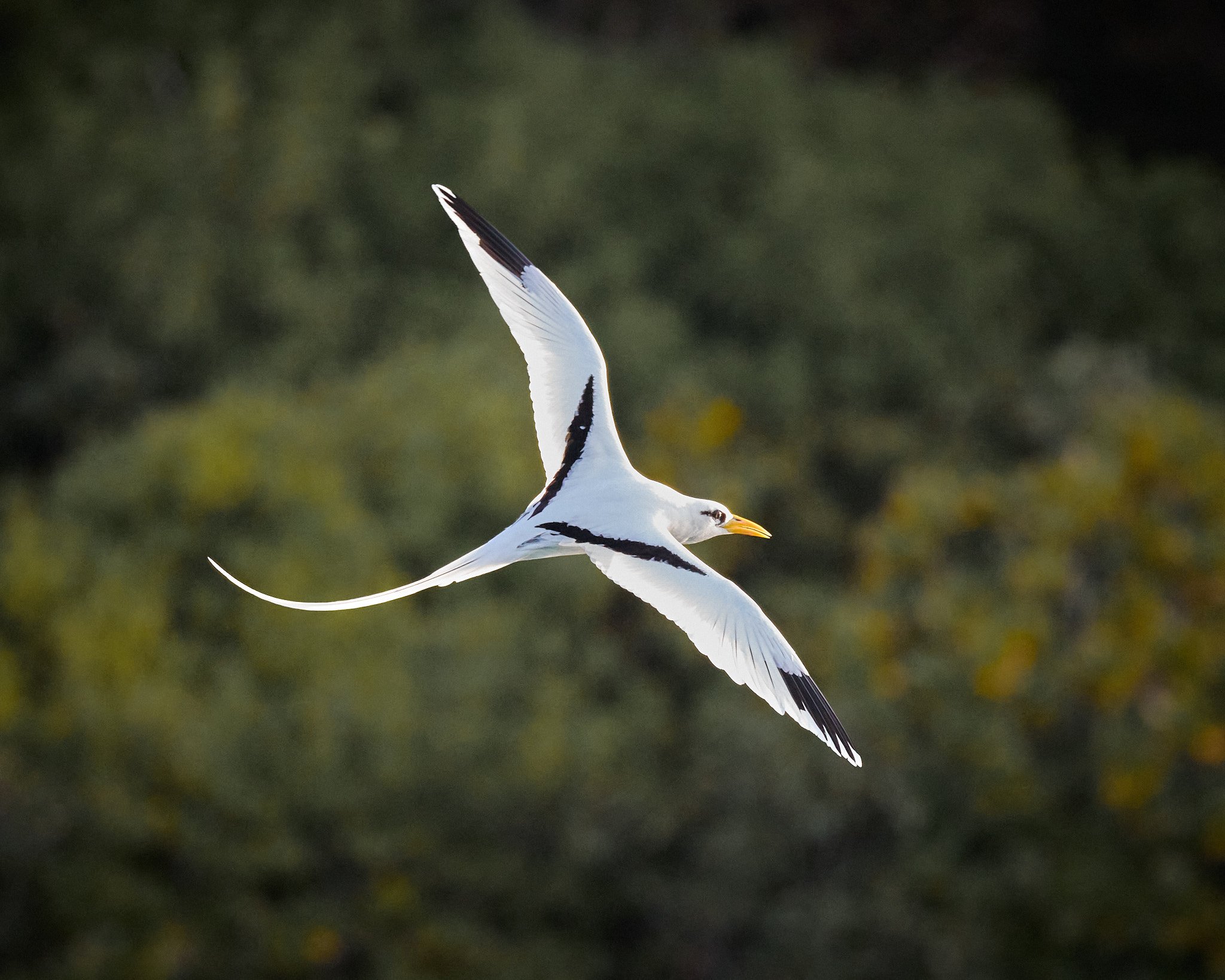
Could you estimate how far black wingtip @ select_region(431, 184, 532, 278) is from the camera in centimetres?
1057

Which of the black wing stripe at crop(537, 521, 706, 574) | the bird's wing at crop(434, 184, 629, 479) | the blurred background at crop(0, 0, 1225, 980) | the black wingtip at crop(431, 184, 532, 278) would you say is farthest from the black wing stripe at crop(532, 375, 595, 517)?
the blurred background at crop(0, 0, 1225, 980)

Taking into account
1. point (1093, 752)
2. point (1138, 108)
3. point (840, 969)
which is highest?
point (1138, 108)

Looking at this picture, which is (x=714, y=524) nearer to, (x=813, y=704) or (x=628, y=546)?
(x=628, y=546)

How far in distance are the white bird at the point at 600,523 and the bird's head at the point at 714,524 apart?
0.01 meters

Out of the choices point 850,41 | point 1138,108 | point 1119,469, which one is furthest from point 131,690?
point 1138,108

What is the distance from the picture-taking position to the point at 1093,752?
26.0m

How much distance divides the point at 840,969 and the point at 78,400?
1737 centimetres

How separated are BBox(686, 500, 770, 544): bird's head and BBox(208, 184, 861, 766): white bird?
0.03ft

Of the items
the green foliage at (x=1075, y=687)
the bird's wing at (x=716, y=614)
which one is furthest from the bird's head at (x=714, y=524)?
the green foliage at (x=1075, y=687)

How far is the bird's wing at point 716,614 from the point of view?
31.2 feet

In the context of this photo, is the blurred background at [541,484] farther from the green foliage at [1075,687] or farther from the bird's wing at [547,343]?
the bird's wing at [547,343]

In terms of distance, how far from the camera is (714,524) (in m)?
10.6

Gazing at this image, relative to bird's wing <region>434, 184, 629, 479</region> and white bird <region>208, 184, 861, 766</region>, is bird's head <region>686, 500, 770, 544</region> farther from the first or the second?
bird's wing <region>434, 184, 629, 479</region>

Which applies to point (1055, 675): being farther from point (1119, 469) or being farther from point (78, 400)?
point (78, 400)
